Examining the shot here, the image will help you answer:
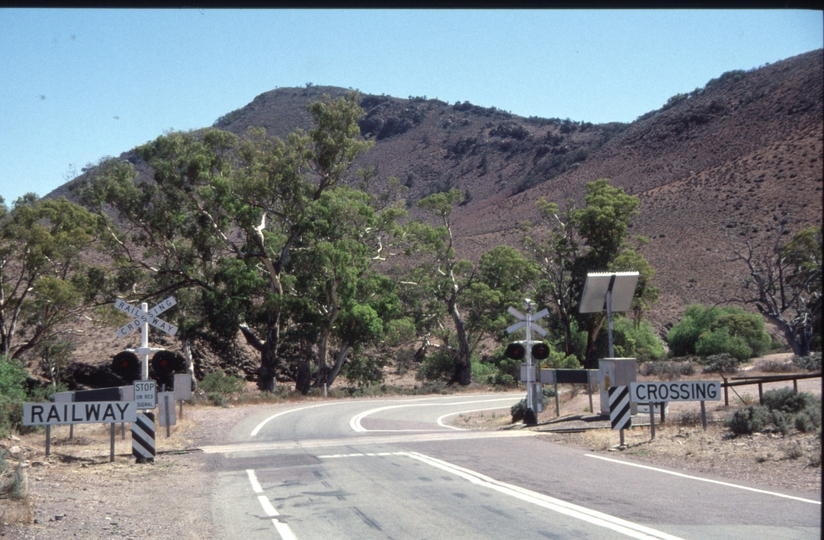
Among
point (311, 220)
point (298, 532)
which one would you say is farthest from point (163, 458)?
point (311, 220)

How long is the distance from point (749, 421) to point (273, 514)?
10.2 m

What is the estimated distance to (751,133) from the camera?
6819cm

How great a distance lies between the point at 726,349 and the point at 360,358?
2087 cm

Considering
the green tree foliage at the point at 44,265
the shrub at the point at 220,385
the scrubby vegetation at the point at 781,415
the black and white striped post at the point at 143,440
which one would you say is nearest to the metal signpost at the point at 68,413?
the black and white striped post at the point at 143,440

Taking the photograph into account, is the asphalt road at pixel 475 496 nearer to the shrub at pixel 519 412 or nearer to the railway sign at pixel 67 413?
the railway sign at pixel 67 413

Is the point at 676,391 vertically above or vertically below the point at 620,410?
above

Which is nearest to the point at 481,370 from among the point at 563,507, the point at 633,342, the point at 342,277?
the point at 633,342

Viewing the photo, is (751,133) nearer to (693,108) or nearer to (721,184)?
(721,184)

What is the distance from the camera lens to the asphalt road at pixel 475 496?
8719 mm

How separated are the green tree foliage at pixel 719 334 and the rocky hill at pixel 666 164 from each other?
3.66 m

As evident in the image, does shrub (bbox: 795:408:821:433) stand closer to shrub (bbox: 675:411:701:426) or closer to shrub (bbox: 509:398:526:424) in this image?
shrub (bbox: 675:411:701:426)

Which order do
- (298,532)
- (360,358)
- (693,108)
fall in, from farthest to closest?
(693,108)
(360,358)
(298,532)

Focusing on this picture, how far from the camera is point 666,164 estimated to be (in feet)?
260

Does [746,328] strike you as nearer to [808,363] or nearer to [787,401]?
[808,363]
